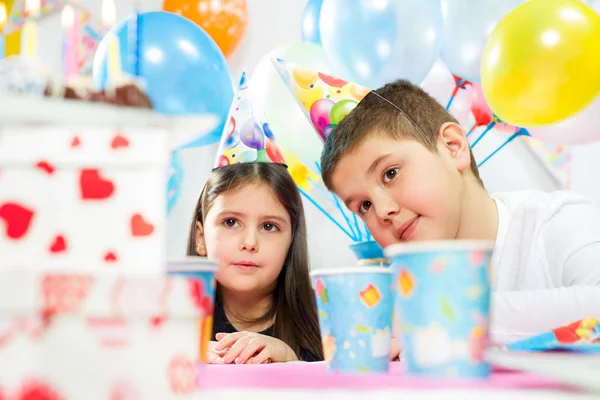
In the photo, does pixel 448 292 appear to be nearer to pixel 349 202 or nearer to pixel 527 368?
pixel 527 368

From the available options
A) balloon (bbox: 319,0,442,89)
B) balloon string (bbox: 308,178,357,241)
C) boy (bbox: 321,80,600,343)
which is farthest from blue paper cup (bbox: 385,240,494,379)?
balloon string (bbox: 308,178,357,241)

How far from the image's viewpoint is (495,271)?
4.42 ft

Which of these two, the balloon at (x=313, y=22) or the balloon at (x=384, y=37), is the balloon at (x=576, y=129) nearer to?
the balloon at (x=384, y=37)

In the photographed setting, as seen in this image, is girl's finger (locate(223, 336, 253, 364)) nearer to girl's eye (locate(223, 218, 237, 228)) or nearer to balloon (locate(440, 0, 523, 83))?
girl's eye (locate(223, 218, 237, 228))

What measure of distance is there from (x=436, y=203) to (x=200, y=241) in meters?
0.70

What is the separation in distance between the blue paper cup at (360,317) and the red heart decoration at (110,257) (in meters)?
0.22

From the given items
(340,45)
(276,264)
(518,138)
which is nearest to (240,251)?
(276,264)

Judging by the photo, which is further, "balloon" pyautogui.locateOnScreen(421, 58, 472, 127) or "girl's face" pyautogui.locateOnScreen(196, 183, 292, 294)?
"balloon" pyautogui.locateOnScreen(421, 58, 472, 127)

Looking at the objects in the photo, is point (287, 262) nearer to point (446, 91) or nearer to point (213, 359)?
point (213, 359)

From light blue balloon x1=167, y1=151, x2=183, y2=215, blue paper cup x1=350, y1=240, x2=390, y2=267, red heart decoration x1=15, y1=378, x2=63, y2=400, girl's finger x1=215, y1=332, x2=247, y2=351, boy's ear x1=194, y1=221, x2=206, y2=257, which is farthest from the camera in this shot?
light blue balloon x1=167, y1=151, x2=183, y2=215

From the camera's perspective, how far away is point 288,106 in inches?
82.7

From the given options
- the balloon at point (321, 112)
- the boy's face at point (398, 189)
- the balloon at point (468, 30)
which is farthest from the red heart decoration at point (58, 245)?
the balloon at point (468, 30)

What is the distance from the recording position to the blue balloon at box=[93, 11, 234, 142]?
1892 millimetres

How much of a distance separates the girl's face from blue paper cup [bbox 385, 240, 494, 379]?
105cm
